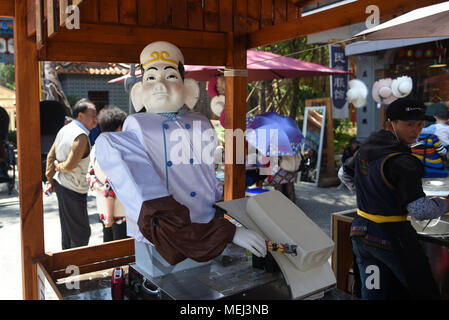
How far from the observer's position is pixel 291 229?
1.62 meters

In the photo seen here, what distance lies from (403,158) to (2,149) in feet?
23.0

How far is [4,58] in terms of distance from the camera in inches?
352

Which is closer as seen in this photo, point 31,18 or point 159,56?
point 159,56

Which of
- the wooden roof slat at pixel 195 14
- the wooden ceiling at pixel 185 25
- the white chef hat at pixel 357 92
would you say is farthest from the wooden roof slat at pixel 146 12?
the white chef hat at pixel 357 92

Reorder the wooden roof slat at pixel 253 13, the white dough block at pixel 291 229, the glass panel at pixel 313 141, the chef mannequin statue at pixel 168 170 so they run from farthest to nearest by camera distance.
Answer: the glass panel at pixel 313 141
the wooden roof slat at pixel 253 13
the white dough block at pixel 291 229
the chef mannequin statue at pixel 168 170

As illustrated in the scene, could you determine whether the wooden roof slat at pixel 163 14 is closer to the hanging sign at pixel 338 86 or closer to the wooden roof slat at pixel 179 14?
the wooden roof slat at pixel 179 14

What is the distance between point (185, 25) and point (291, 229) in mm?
1713

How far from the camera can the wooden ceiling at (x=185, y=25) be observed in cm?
226

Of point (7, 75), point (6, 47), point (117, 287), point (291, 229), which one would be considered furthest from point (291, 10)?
point (7, 75)

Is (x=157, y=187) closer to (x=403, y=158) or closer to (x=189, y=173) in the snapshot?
(x=189, y=173)

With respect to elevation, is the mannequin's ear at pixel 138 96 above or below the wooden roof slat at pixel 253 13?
below

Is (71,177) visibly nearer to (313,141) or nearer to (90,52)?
(90,52)

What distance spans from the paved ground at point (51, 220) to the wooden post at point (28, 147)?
135cm

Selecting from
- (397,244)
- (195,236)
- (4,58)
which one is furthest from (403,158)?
(4,58)
